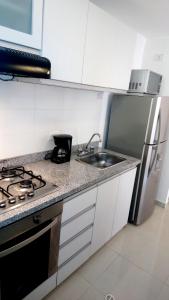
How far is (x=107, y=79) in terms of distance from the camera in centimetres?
178

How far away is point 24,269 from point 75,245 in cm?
48

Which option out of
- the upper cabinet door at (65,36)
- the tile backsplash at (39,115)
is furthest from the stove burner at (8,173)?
the upper cabinet door at (65,36)

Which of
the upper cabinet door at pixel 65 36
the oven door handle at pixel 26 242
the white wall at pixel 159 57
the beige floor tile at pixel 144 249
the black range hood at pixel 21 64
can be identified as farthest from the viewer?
the white wall at pixel 159 57

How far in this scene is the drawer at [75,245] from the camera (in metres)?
1.52

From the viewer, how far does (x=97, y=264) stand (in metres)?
1.90

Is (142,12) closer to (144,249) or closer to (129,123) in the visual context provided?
(129,123)

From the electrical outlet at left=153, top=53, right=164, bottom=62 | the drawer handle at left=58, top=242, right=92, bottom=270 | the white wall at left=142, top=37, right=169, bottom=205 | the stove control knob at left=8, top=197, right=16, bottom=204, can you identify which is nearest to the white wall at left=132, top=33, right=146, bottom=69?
the white wall at left=142, top=37, right=169, bottom=205

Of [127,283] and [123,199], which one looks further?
Result: [123,199]

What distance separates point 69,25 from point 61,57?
0.21 metres

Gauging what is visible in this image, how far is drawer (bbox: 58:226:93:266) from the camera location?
4.98ft

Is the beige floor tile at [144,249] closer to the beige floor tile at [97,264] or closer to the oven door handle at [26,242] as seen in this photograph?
the beige floor tile at [97,264]

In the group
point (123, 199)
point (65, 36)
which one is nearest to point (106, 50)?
point (65, 36)

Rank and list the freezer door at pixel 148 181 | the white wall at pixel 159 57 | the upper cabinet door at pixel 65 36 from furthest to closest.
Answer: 1. the white wall at pixel 159 57
2. the freezer door at pixel 148 181
3. the upper cabinet door at pixel 65 36

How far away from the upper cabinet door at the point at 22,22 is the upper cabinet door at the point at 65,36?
0.06 metres
